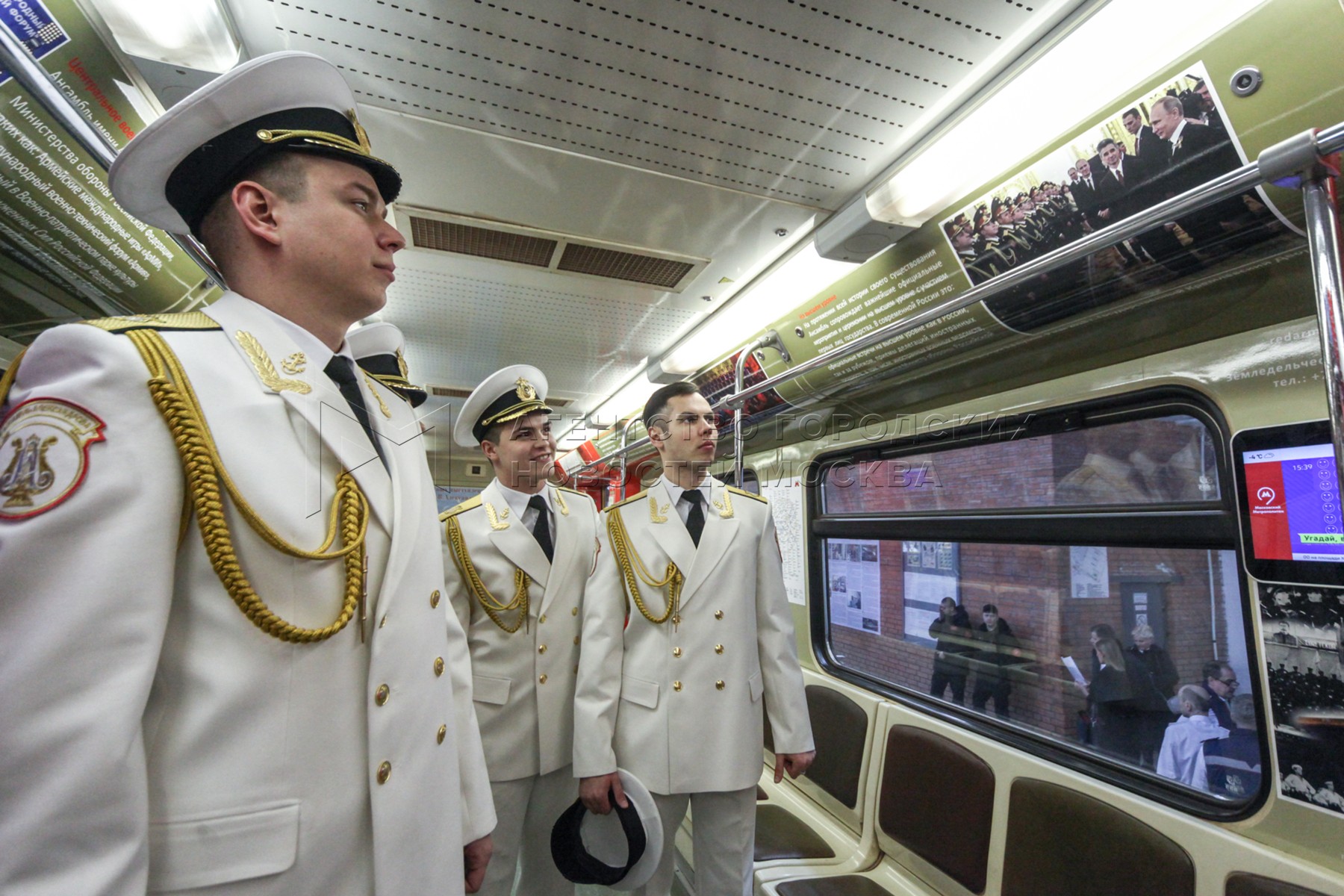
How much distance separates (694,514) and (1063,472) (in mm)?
1598

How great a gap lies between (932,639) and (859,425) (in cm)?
132

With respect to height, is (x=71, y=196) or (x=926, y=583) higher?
(x=71, y=196)

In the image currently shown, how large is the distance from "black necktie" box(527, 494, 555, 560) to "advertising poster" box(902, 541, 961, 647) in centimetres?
210

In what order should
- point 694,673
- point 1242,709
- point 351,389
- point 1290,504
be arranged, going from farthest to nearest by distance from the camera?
1. point 694,673
2. point 1242,709
3. point 1290,504
4. point 351,389

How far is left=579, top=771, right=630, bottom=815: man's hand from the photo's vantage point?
2100 millimetres

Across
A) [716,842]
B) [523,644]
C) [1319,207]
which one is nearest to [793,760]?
[716,842]

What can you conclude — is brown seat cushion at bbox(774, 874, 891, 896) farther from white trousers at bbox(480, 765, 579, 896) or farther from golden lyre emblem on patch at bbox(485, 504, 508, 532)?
golden lyre emblem on patch at bbox(485, 504, 508, 532)

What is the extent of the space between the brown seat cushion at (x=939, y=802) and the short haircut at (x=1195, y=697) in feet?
2.49

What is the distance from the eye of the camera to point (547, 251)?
291 centimetres

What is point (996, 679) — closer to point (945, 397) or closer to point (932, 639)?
point (932, 639)

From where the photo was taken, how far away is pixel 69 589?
73cm

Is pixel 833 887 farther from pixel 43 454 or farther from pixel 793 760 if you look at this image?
pixel 43 454

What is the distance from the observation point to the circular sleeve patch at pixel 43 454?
73 centimetres

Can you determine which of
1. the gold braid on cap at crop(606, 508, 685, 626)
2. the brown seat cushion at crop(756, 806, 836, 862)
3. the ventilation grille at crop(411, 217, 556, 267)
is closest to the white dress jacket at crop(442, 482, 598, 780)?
the gold braid on cap at crop(606, 508, 685, 626)
